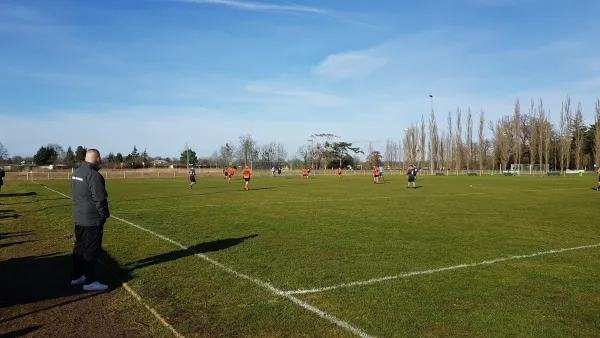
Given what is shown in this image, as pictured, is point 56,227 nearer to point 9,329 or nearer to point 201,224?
point 201,224

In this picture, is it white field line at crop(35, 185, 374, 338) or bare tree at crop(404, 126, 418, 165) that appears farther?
bare tree at crop(404, 126, 418, 165)

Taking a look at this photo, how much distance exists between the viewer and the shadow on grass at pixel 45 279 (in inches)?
232

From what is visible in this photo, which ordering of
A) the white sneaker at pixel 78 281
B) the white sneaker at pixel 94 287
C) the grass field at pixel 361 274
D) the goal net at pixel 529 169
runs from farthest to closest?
1. the goal net at pixel 529 169
2. the white sneaker at pixel 78 281
3. the white sneaker at pixel 94 287
4. the grass field at pixel 361 274

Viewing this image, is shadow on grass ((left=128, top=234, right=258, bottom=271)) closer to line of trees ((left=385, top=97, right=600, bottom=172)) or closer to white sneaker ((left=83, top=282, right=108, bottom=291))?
white sneaker ((left=83, top=282, right=108, bottom=291))

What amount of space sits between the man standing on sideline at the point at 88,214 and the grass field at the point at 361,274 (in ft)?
2.32

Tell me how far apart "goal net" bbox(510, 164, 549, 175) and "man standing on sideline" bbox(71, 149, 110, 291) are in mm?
87998

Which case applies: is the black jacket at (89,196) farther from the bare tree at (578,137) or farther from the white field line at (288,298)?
the bare tree at (578,137)

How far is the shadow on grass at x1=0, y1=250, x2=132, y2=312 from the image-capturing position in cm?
589

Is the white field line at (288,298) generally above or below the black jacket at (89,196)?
below

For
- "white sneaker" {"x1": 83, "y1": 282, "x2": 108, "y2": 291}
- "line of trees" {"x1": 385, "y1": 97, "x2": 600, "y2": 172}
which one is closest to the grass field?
"white sneaker" {"x1": 83, "y1": 282, "x2": 108, "y2": 291}

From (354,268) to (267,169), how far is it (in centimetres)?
8123

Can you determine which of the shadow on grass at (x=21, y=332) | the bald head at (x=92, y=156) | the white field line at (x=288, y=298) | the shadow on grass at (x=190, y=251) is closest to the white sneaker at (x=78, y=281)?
the white field line at (x=288, y=298)

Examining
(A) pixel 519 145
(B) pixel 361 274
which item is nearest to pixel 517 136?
(A) pixel 519 145

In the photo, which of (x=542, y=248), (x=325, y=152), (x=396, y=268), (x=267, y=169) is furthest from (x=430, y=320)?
(x=325, y=152)
